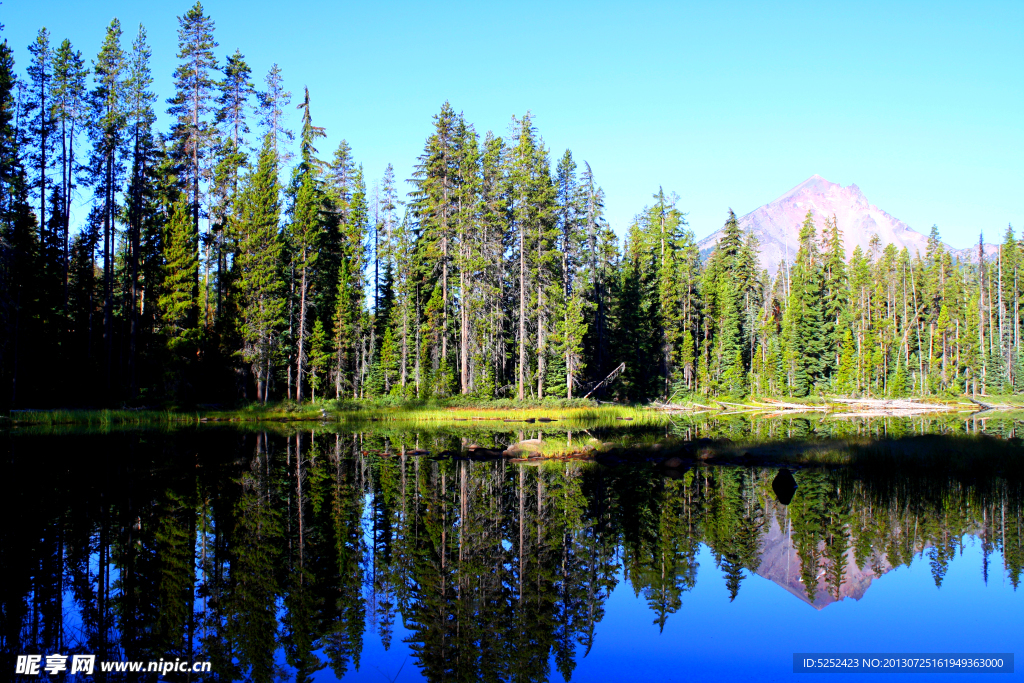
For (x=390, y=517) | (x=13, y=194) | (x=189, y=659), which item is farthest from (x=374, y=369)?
(x=189, y=659)

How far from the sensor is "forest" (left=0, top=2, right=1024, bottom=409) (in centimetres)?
4006

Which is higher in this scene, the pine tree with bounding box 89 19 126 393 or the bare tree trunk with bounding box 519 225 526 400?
the pine tree with bounding box 89 19 126 393

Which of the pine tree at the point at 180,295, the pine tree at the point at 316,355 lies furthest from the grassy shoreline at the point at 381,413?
the pine tree at the point at 180,295

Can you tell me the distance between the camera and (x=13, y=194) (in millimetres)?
37969

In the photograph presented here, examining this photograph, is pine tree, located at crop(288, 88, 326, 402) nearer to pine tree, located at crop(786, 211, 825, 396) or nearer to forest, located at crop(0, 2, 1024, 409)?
forest, located at crop(0, 2, 1024, 409)

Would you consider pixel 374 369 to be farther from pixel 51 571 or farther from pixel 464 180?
pixel 51 571

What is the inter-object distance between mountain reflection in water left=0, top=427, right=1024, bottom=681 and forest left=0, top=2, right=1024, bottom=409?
17304 mm

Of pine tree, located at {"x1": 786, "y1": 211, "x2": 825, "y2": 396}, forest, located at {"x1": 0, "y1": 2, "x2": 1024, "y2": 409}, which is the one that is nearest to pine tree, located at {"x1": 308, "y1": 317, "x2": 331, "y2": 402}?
forest, located at {"x1": 0, "y1": 2, "x2": 1024, "y2": 409}

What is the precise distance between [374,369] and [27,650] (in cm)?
4841

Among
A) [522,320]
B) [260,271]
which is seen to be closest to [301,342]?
[260,271]

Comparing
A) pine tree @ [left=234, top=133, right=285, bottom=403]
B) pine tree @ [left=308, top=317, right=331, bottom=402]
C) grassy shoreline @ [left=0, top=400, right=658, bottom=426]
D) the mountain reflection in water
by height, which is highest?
pine tree @ [left=234, top=133, right=285, bottom=403]

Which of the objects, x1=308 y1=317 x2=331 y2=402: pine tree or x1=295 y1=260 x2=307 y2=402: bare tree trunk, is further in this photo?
x1=308 y1=317 x2=331 y2=402: pine tree

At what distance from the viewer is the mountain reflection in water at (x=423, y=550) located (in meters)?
8.88

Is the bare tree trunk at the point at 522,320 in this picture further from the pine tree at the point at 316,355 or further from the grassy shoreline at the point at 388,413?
the pine tree at the point at 316,355
